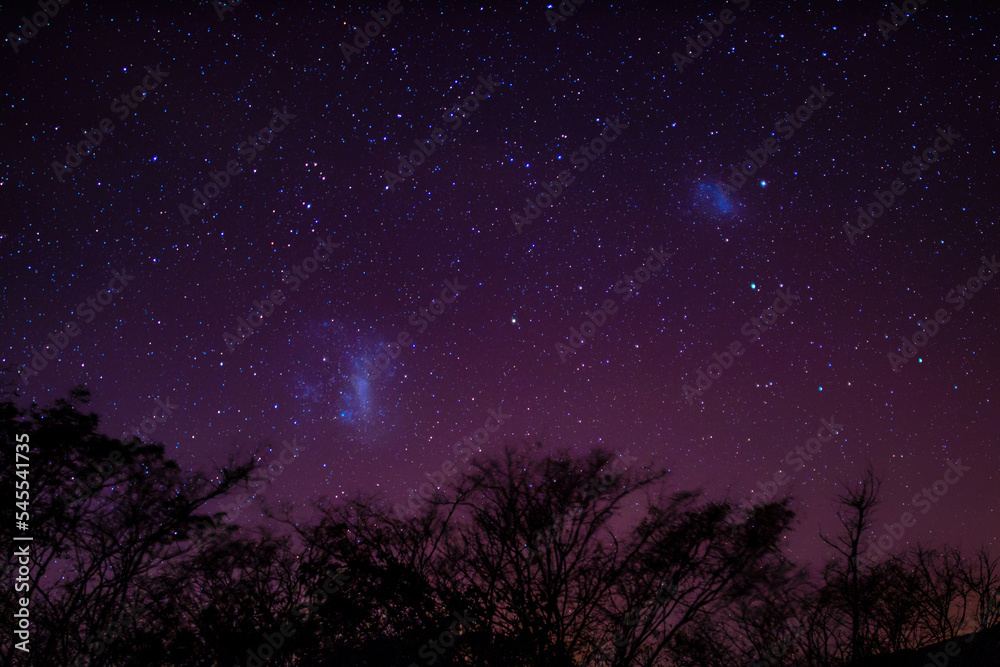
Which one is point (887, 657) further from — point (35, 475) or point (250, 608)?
point (35, 475)

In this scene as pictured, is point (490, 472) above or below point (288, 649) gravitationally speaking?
above

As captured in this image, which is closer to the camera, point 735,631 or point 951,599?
point 735,631

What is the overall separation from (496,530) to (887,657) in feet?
43.4

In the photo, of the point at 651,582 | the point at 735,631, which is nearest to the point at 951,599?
the point at 735,631

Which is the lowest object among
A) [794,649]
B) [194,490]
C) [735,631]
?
[794,649]

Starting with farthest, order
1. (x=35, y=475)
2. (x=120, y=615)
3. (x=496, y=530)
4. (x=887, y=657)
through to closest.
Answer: (x=887, y=657)
(x=496, y=530)
(x=120, y=615)
(x=35, y=475)

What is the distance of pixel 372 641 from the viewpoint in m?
18.2

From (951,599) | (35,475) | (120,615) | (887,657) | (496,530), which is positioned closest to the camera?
(35,475)

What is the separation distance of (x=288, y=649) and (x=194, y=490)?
6.35 metres

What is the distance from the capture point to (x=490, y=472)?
16.9 metres

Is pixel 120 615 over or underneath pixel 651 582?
over

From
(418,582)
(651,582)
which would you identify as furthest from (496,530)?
(651,582)

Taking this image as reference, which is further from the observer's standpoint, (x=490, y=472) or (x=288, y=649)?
(x=288, y=649)

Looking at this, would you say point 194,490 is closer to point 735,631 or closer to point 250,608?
point 250,608
